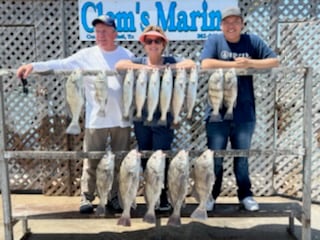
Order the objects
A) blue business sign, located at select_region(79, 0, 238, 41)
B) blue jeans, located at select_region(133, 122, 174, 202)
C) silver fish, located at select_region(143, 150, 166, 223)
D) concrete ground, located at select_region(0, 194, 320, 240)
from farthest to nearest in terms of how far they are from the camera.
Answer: blue business sign, located at select_region(79, 0, 238, 41) → concrete ground, located at select_region(0, 194, 320, 240) → blue jeans, located at select_region(133, 122, 174, 202) → silver fish, located at select_region(143, 150, 166, 223)

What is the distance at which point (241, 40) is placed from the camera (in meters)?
3.94

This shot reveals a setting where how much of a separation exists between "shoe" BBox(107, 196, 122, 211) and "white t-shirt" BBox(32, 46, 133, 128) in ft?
2.28

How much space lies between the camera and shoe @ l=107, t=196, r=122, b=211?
405 cm

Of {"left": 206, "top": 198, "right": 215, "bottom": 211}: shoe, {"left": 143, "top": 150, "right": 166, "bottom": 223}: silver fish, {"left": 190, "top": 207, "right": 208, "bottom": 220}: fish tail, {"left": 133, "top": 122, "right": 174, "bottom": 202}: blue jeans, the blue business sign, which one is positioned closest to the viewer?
{"left": 143, "top": 150, "right": 166, "bottom": 223}: silver fish

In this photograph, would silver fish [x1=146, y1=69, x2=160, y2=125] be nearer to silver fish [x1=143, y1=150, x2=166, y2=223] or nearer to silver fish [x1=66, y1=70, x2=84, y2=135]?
silver fish [x1=143, y1=150, x2=166, y2=223]

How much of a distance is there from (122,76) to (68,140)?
2.14 m

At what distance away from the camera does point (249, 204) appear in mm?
4070

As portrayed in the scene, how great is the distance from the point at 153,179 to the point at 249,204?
3.43 feet

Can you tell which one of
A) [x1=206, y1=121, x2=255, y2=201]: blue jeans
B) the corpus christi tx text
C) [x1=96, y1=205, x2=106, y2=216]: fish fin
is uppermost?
the corpus christi tx text

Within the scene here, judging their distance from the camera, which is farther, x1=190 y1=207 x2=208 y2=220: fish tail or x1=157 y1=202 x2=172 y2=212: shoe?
x1=157 y1=202 x2=172 y2=212: shoe

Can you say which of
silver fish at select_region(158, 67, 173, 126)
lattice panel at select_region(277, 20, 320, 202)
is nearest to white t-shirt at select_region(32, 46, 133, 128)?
silver fish at select_region(158, 67, 173, 126)

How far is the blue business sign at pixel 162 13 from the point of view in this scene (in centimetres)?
529

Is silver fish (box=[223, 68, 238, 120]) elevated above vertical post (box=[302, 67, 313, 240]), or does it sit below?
above

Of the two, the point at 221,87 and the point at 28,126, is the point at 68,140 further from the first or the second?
the point at 221,87
